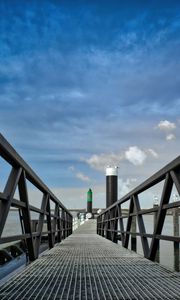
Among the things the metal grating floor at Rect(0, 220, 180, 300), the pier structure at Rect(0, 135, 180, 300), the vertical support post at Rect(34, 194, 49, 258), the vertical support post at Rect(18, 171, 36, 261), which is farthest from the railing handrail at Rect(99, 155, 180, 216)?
the vertical support post at Rect(18, 171, 36, 261)

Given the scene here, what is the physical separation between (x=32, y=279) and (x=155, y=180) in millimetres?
1939

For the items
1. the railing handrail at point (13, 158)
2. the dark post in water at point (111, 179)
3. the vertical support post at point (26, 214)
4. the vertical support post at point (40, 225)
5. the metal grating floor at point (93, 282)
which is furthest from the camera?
the dark post in water at point (111, 179)

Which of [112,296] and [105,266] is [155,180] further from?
[112,296]

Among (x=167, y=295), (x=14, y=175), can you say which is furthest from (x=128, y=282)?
(x=14, y=175)

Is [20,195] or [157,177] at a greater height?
[157,177]

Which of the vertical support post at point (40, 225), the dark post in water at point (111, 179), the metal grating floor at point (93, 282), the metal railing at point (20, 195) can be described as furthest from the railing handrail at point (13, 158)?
the dark post in water at point (111, 179)

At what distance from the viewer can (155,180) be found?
4.69 m

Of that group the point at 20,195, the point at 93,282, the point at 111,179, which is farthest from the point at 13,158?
the point at 111,179

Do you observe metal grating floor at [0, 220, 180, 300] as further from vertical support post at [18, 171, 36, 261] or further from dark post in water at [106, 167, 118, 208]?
dark post in water at [106, 167, 118, 208]

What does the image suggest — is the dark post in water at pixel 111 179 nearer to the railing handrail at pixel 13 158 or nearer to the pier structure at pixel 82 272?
the pier structure at pixel 82 272

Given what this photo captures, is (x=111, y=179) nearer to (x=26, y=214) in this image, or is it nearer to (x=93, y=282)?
(x=26, y=214)

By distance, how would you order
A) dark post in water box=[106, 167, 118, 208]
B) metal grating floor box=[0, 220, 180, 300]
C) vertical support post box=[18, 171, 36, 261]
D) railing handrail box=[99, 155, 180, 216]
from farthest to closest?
dark post in water box=[106, 167, 118, 208]
vertical support post box=[18, 171, 36, 261]
railing handrail box=[99, 155, 180, 216]
metal grating floor box=[0, 220, 180, 300]

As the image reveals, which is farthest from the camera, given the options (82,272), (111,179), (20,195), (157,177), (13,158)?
(111,179)

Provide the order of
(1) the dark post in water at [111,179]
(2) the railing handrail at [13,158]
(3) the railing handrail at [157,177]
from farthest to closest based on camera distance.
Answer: (1) the dark post in water at [111,179]
(3) the railing handrail at [157,177]
(2) the railing handrail at [13,158]
